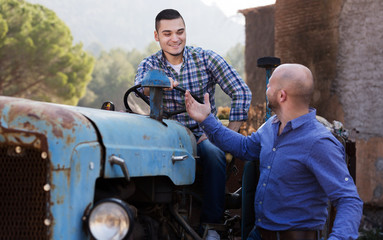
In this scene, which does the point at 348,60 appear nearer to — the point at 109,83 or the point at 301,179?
the point at 301,179

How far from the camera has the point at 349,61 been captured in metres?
7.49

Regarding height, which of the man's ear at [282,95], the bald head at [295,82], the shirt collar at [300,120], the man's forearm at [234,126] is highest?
the bald head at [295,82]

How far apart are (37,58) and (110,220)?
110 feet

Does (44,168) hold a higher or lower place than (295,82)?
lower

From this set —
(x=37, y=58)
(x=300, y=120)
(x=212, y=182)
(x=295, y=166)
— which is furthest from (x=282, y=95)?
(x=37, y=58)

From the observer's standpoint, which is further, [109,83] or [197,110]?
[109,83]

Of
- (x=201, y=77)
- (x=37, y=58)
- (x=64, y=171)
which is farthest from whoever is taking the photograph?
(x=37, y=58)

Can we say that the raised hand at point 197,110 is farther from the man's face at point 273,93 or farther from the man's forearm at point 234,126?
the man's forearm at point 234,126

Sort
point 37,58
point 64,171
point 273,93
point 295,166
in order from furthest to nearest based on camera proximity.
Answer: point 37,58
point 273,93
point 295,166
point 64,171

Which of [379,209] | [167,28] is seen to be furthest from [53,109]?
[379,209]

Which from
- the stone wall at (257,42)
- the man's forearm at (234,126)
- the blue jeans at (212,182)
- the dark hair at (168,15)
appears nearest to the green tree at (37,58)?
the stone wall at (257,42)

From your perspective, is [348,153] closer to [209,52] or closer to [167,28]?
[209,52]

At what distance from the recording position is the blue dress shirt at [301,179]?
263 centimetres

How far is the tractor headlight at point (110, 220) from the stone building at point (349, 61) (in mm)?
5488
